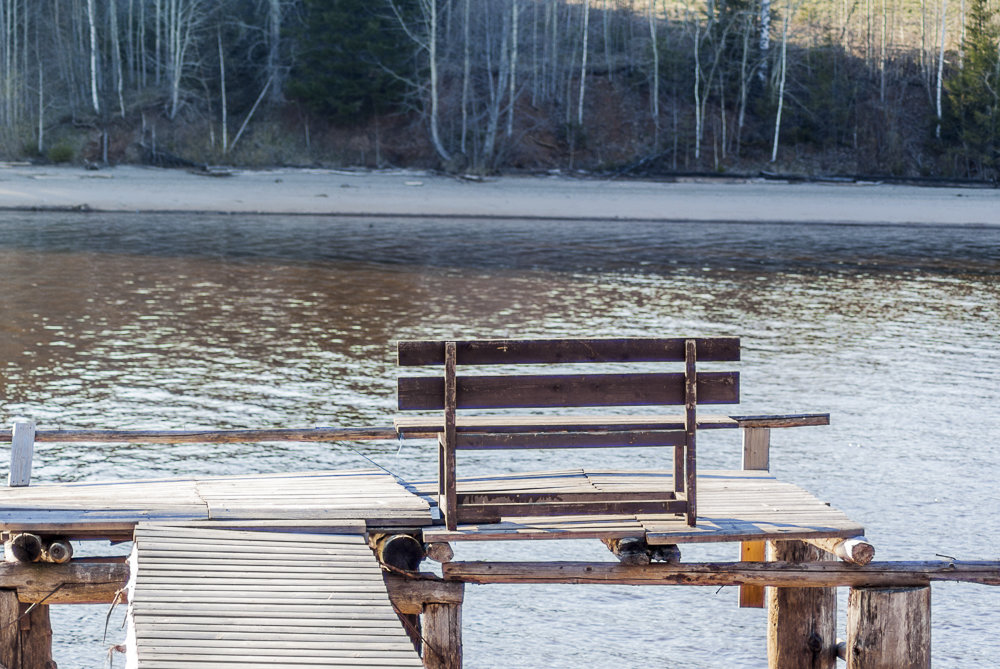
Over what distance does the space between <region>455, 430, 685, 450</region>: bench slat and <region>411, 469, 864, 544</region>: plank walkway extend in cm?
37

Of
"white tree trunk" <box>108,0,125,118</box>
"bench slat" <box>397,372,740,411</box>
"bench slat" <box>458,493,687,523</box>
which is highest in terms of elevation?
"white tree trunk" <box>108,0,125,118</box>

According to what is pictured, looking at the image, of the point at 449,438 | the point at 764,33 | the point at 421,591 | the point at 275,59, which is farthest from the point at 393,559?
the point at 764,33

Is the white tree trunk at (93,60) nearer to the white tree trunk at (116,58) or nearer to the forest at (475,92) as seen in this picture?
the forest at (475,92)

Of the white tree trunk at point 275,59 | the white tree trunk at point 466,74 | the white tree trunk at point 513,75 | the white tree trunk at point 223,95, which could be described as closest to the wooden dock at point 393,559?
the white tree trunk at point 466,74

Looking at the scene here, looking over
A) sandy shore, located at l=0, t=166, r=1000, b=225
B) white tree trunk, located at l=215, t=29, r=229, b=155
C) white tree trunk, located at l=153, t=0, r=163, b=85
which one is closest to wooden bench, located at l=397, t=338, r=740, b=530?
sandy shore, located at l=0, t=166, r=1000, b=225

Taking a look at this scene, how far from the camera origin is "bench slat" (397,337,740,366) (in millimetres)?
5312

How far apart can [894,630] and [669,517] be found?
112cm

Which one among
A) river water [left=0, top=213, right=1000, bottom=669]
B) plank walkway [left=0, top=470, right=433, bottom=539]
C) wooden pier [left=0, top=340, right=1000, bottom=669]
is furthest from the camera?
river water [left=0, top=213, right=1000, bottom=669]

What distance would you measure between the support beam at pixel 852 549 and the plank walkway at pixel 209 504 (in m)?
1.84

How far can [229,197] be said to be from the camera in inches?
1433

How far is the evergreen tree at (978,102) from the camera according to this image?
44031 mm

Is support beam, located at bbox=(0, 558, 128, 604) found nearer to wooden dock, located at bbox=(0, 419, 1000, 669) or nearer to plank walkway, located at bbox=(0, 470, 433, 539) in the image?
wooden dock, located at bbox=(0, 419, 1000, 669)

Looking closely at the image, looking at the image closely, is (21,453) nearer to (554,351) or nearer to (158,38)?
(554,351)

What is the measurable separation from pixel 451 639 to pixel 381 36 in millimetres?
41296
